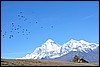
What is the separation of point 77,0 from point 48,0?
136cm

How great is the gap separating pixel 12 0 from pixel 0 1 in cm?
52

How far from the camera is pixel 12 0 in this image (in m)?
12.9

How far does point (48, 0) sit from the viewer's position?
518 inches

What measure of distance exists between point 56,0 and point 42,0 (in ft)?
2.09

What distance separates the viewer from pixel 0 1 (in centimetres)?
1283

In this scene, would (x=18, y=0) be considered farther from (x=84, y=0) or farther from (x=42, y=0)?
(x=84, y=0)

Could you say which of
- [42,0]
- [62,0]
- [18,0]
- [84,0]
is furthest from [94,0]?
[18,0]

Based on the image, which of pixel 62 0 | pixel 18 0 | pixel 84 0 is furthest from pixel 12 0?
pixel 84 0

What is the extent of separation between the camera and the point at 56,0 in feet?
41.9

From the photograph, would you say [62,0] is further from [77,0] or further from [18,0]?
[18,0]

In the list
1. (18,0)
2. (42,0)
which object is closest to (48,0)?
(42,0)

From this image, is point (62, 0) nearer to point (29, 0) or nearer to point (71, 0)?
point (71, 0)

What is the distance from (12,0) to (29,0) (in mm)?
744

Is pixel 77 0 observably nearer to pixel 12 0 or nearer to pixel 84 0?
pixel 84 0
